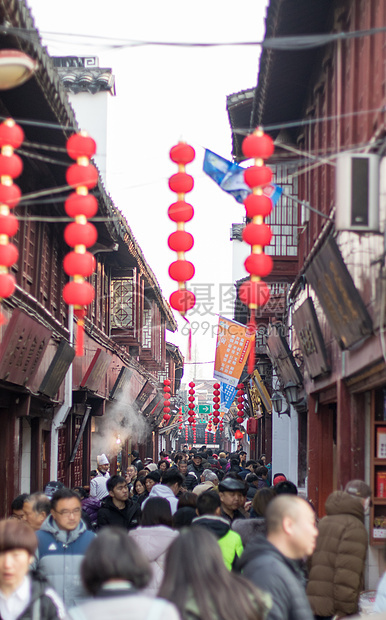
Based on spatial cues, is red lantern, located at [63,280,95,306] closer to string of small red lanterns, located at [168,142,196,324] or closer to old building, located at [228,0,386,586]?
string of small red lanterns, located at [168,142,196,324]

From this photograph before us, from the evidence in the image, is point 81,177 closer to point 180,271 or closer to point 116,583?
point 180,271

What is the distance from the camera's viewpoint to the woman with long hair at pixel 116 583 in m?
3.85

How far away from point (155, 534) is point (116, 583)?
12.9 ft

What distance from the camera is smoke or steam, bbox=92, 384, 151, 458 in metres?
28.4

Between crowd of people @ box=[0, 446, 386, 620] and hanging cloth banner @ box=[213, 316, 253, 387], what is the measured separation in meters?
14.8

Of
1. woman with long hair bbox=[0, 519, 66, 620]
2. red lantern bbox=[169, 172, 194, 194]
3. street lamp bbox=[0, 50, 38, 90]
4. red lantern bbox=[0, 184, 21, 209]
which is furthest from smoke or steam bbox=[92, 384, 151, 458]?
woman with long hair bbox=[0, 519, 66, 620]

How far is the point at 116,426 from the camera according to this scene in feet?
100.0

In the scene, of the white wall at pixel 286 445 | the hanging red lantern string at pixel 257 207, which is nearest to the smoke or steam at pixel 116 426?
the white wall at pixel 286 445

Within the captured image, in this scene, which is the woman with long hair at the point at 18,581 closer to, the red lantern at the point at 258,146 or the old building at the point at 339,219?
the old building at the point at 339,219

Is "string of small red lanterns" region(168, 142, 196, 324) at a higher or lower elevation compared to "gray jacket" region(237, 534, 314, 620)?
higher

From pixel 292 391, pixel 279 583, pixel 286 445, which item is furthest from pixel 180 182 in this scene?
pixel 286 445

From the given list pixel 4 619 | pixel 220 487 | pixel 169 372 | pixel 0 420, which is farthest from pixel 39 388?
pixel 169 372

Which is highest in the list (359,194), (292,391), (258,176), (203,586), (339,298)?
(258,176)

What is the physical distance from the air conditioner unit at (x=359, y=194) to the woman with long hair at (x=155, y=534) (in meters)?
3.32
